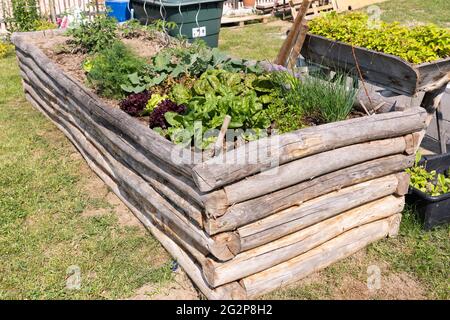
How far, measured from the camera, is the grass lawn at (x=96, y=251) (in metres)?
3.66

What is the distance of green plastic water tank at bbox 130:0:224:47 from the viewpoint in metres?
8.01

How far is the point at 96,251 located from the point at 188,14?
5.13 metres

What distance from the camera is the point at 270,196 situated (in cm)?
331

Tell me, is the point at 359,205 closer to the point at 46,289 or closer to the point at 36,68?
the point at 46,289

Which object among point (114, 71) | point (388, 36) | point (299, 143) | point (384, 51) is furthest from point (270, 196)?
point (114, 71)

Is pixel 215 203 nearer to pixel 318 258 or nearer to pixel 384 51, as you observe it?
pixel 318 258

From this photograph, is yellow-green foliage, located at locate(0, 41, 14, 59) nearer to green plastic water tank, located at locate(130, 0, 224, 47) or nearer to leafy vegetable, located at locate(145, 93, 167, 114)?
green plastic water tank, located at locate(130, 0, 224, 47)

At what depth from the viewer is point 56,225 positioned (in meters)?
4.41

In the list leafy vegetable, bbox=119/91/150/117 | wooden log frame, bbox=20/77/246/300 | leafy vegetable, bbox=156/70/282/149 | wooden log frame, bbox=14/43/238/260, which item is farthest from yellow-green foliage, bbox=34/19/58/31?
leafy vegetable, bbox=156/70/282/149

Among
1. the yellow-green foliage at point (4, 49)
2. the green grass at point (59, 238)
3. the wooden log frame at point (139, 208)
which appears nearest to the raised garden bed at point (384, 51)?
the wooden log frame at point (139, 208)

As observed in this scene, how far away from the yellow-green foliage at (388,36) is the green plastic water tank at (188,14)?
3.00 metres

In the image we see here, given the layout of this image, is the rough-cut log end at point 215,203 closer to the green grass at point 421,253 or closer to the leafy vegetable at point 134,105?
the green grass at point 421,253

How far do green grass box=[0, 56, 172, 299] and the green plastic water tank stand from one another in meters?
3.20

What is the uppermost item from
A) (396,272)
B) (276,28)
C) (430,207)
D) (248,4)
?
(248,4)
